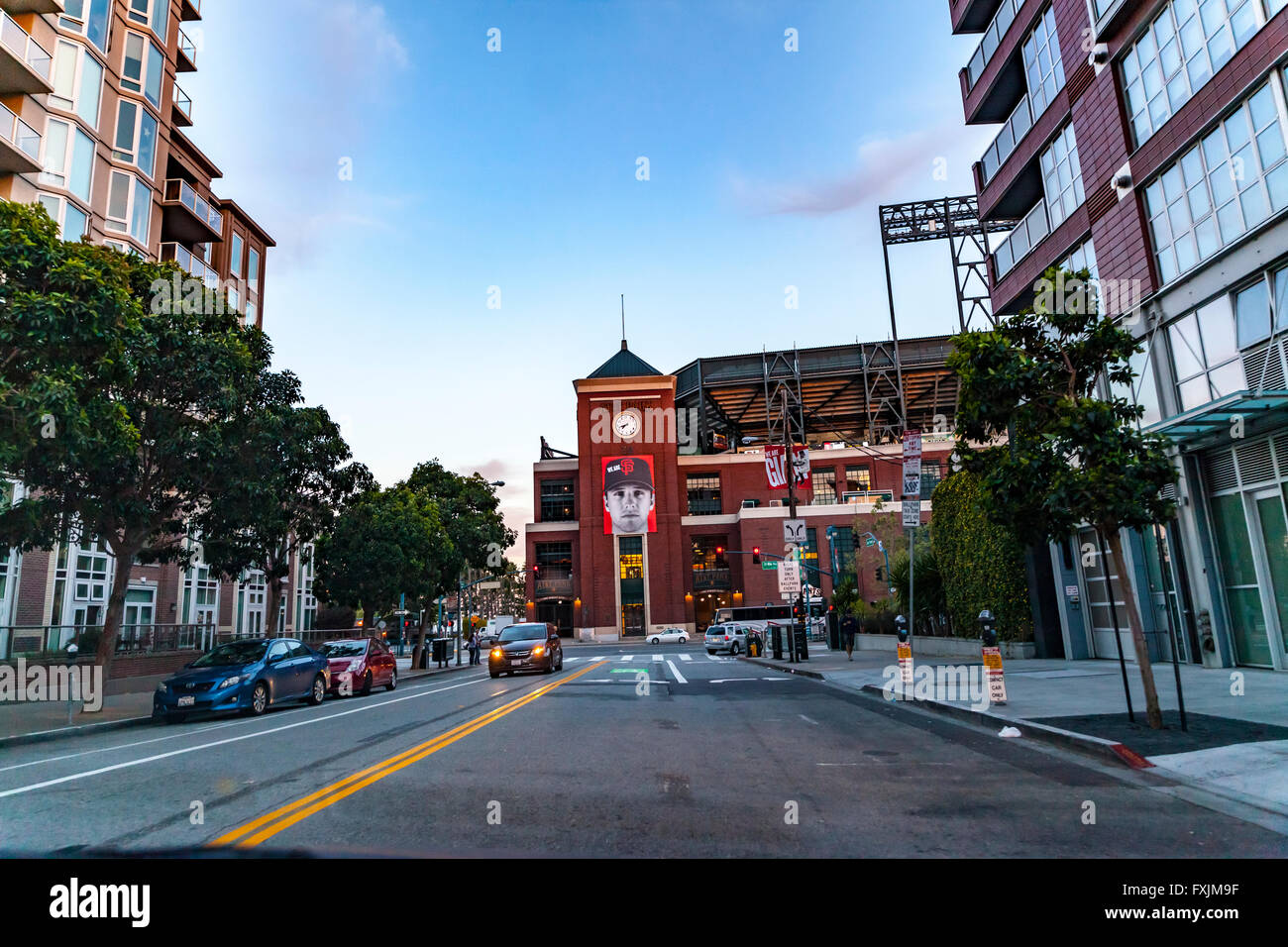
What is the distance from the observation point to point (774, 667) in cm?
2691

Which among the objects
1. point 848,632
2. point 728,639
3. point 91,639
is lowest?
point 728,639

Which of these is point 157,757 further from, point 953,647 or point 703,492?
point 703,492

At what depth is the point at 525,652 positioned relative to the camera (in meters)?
25.1

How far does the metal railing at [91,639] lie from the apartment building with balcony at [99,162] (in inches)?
2.7

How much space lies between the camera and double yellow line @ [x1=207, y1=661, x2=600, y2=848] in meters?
5.34

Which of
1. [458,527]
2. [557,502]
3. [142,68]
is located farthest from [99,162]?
[557,502]

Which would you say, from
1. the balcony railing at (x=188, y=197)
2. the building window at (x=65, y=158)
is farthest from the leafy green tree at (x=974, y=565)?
the balcony railing at (x=188, y=197)

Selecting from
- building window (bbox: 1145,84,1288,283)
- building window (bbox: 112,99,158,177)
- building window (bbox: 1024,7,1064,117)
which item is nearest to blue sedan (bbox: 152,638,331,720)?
building window (bbox: 1145,84,1288,283)

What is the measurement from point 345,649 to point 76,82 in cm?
2286

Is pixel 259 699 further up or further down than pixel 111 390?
further down

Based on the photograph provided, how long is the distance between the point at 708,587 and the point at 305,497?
53.0 meters

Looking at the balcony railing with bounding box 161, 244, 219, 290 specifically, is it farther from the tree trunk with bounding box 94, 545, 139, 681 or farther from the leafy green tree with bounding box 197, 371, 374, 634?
the tree trunk with bounding box 94, 545, 139, 681
